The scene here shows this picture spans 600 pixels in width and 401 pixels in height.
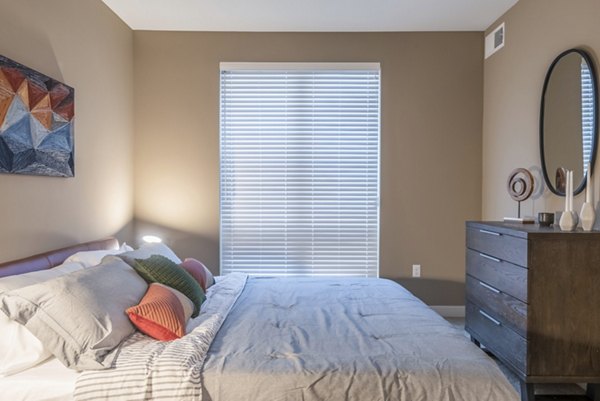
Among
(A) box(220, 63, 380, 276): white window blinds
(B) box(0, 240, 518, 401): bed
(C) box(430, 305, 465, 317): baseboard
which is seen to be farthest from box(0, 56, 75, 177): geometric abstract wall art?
(C) box(430, 305, 465, 317): baseboard

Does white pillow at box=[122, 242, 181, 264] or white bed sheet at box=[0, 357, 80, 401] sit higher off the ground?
white pillow at box=[122, 242, 181, 264]

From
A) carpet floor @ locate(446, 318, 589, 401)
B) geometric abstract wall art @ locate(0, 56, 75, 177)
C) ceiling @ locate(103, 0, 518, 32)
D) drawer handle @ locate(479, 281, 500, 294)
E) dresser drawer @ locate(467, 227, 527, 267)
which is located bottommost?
carpet floor @ locate(446, 318, 589, 401)

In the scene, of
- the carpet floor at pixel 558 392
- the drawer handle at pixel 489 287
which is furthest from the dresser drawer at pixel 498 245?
the carpet floor at pixel 558 392

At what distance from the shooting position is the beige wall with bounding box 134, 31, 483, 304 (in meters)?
3.51

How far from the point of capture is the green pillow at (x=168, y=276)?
1.96 m

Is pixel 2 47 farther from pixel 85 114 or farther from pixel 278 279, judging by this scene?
pixel 278 279

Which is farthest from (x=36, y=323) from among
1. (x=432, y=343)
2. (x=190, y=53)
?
(x=190, y=53)

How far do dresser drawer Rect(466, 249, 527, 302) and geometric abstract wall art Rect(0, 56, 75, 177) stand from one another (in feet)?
8.93

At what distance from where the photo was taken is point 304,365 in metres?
1.44

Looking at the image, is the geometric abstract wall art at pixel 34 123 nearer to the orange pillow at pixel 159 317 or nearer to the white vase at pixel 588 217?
the orange pillow at pixel 159 317

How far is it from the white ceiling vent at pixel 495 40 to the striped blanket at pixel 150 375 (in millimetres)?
3273

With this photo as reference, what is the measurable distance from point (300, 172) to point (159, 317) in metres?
2.18

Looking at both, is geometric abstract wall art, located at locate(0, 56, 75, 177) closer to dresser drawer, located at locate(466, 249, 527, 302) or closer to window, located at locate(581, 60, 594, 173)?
dresser drawer, located at locate(466, 249, 527, 302)

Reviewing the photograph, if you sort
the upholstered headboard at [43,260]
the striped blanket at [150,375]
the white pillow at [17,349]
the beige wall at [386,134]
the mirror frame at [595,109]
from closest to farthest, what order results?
the striped blanket at [150,375] < the white pillow at [17,349] < the upholstered headboard at [43,260] < the mirror frame at [595,109] < the beige wall at [386,134]
